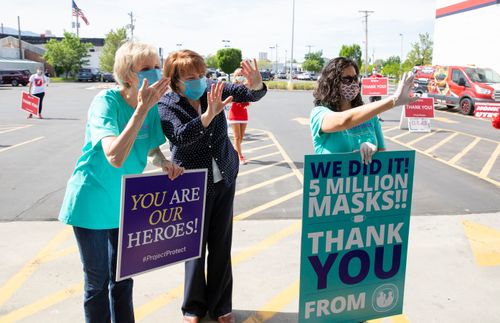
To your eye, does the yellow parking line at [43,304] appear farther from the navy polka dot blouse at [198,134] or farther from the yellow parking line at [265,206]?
the yellow parking line at [265,206]

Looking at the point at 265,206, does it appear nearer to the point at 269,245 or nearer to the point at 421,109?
the point at 269,245

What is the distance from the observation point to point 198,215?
9.28 ft

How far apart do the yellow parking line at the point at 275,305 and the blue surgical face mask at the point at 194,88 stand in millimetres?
1697

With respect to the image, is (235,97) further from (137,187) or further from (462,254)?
(462,254)

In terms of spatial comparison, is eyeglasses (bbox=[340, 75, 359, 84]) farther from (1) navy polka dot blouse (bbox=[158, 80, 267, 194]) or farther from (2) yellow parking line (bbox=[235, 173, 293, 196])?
(2) yellow parking line (bbox=[235, 173, 293, 196])

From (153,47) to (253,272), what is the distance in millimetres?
2399

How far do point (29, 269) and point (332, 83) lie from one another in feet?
10.5

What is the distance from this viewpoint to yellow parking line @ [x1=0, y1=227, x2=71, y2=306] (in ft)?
12.3

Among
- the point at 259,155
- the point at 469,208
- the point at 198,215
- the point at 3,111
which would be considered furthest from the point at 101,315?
the point at 3,111

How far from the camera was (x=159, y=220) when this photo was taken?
2.63 m

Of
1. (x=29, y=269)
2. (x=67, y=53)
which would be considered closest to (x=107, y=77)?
(x=67, y=53)

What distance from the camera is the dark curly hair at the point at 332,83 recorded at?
276 cm

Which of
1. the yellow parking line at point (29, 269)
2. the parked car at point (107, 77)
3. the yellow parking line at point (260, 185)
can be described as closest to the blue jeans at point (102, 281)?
the yellow parking line at point (29, 269)

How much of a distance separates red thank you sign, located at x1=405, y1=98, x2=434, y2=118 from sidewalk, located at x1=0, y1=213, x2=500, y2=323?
27.4 ft
